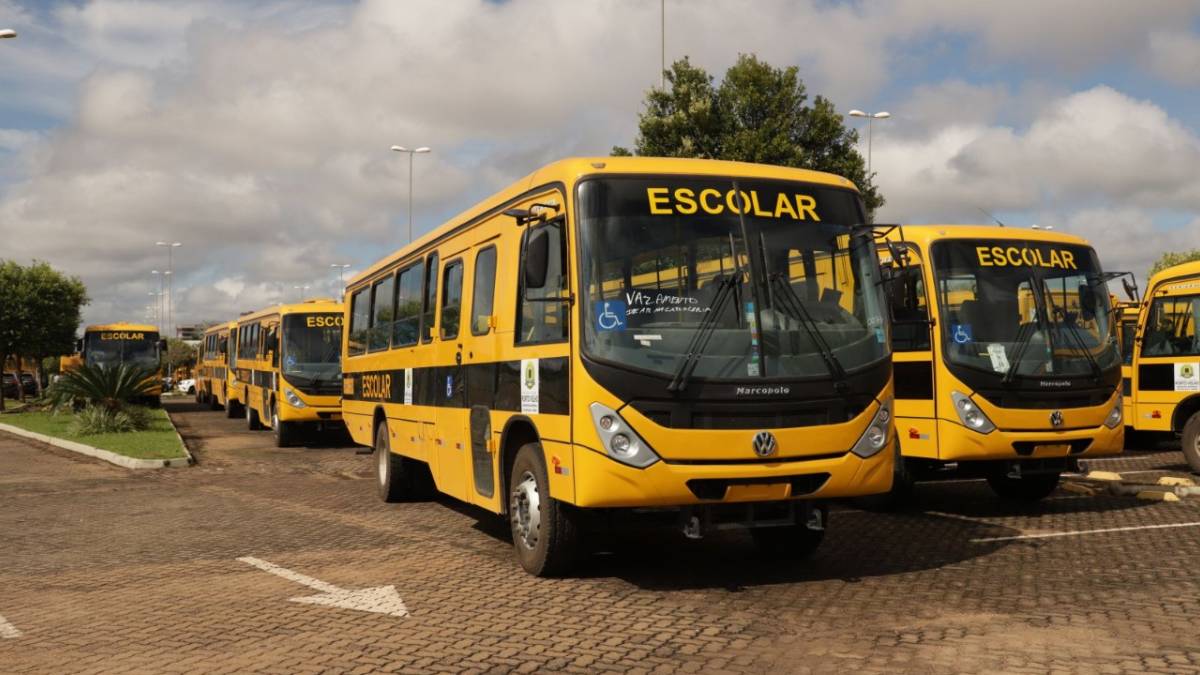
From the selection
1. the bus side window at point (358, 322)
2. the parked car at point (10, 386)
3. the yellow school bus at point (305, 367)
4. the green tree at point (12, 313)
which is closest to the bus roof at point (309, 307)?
the yellow school bus at point (305, 367)

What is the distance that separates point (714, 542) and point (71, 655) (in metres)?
5.23

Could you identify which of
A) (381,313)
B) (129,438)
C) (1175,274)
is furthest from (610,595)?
(129,438)

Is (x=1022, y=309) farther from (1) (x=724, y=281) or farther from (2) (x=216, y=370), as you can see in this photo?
(2) (x=216, y=370)

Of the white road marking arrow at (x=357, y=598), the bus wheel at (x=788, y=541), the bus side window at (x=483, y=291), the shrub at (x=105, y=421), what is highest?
the bus side window at (x=483, y=291)

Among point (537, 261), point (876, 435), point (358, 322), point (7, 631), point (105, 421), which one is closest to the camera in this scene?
point (7, 631)

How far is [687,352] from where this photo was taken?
281 inches

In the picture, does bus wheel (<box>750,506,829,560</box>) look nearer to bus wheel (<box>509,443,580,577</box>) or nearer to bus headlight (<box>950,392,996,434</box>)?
A: bus wheel (<box>509,443,580,577</box>)

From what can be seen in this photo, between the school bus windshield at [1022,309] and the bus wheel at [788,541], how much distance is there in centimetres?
313

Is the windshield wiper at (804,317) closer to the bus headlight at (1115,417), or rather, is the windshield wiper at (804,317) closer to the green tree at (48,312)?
the bus headlight at (1115,417)

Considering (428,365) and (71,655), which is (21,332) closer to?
(428,365)

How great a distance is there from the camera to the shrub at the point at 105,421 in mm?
23406

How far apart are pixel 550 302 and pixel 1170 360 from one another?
33.7 ft

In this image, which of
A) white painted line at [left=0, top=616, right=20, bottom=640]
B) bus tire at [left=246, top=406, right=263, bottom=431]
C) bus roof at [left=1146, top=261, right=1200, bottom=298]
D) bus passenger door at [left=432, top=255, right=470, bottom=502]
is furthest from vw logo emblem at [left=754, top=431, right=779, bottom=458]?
bus tire at [left=246, top=406, right=263, bottom=431]

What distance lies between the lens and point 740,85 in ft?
95.2
